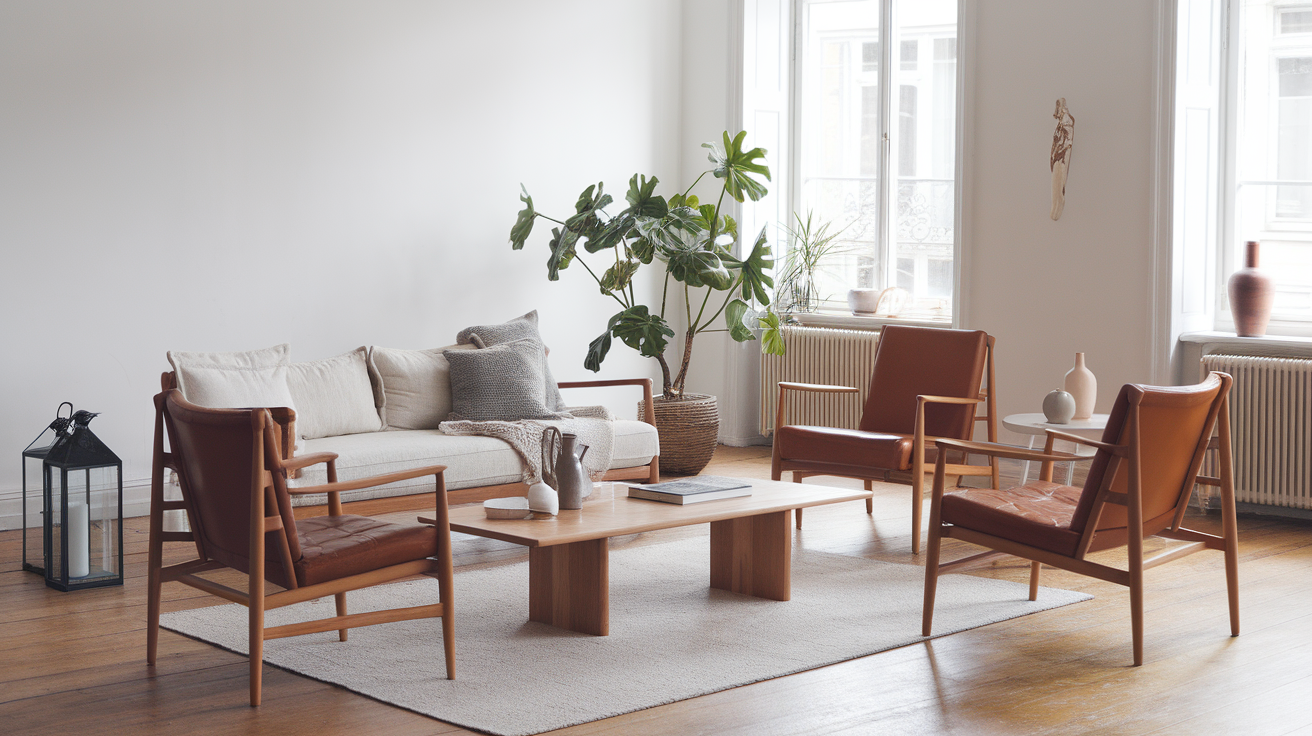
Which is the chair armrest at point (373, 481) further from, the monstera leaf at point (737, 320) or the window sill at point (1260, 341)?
the window sill at point (1260, 341)

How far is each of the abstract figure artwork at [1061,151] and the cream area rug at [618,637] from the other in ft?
7.84

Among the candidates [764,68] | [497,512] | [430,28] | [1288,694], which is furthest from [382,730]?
[764,68]

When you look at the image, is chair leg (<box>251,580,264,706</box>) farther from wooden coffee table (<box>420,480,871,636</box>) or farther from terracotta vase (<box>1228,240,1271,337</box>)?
terracotta vase (<box>1228,240,1271,337</box>)

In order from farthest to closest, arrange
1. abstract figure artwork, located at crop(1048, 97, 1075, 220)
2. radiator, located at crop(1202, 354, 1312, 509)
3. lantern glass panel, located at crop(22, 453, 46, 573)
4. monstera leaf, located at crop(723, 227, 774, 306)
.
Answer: monstera leaf, located at crop(723, 227, 774, 306), abstract figure artwork, located at crop(1048, 97, 1075, 220), radiator, located at crop(1202, 354, 1312, 509), lantern glass panel, located at crop(22, 453, 46, 573)

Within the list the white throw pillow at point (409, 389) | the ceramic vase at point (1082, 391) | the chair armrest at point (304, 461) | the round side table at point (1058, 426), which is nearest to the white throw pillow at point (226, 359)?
the white throw pillow at point (409, 389)

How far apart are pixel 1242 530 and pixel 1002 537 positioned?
2.46 m

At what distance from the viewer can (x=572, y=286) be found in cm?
728

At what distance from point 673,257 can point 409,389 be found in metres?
1.61

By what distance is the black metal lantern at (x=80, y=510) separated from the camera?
14.4ft

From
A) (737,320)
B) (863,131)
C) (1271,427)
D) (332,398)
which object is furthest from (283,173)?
(1271,427)

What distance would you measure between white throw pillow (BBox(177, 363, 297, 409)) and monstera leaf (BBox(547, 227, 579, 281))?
5.76 ft

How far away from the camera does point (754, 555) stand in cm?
432

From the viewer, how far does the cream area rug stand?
3254 millimetres

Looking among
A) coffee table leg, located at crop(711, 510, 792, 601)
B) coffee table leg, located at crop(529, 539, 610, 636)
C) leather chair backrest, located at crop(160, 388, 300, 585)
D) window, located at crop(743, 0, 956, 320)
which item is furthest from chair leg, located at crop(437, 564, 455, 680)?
window, located at crop(743, 0, 956, 320)
